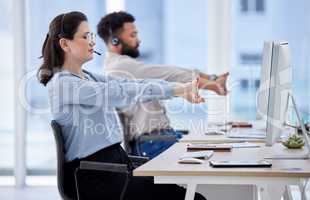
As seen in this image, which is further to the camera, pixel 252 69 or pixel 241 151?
pixel 252 69

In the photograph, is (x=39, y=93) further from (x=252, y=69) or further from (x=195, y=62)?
(x=252, y=69)

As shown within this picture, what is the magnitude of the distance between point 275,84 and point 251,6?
3.18 m

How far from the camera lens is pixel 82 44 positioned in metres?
3.06

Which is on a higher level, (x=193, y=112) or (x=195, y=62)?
(x=195, y=62)

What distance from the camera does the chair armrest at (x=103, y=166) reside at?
2596 millimetres

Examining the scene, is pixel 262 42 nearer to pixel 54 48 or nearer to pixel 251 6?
pixel 251 6

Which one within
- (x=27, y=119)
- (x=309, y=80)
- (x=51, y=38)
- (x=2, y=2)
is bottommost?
(x=27, y=119)

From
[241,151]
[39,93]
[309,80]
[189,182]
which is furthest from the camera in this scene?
[39,93]

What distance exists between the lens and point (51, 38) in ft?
9.81

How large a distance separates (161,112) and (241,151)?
1451 mm

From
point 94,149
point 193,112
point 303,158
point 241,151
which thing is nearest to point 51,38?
point 94,149

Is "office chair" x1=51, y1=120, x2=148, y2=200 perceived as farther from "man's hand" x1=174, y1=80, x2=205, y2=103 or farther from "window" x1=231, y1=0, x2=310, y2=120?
"window" x1=231, y1=0, x2=310, y2=120

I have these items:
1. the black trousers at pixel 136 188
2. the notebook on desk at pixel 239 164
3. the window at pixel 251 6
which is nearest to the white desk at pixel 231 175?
the notebook on desk at pixel 239 164

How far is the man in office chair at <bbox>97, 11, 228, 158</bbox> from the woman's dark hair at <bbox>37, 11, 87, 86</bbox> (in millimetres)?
1090
